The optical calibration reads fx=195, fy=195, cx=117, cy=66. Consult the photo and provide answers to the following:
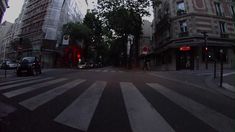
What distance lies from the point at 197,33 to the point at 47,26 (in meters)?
37.3

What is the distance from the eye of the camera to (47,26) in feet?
160

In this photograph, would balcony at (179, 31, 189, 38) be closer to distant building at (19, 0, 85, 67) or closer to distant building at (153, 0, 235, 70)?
distant building at (153, 0, 235, 70)

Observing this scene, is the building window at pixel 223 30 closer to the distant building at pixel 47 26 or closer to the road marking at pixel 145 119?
the road marking at pixel 145 119

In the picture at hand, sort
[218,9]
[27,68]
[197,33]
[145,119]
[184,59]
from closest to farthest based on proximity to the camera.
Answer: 1. [145,119]
2. [27,68]
3. [197,33]
4. [184,59]
5. [218,9]

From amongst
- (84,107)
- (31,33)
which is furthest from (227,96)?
(31,33)

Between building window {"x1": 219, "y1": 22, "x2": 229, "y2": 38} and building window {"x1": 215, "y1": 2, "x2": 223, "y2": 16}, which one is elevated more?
building window {"x1": 215, "y1": 2, "x2": 223, "y2": 16}

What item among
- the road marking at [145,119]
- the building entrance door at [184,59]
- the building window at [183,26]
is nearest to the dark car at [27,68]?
the road marking at [145,119]

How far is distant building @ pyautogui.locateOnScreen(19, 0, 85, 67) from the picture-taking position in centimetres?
4700

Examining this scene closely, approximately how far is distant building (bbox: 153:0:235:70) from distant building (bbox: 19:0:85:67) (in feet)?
92.7

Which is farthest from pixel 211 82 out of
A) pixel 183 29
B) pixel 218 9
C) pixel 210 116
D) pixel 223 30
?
pixel 218 9

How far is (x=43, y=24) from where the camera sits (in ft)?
165

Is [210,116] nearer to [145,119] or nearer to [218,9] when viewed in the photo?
[145,119]

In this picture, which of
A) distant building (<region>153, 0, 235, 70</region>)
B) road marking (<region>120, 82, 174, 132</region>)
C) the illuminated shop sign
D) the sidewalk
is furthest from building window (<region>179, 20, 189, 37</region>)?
road marking (<region>120, 82, 174, 132</region>)

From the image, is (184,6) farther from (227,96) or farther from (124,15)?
(227,96)
